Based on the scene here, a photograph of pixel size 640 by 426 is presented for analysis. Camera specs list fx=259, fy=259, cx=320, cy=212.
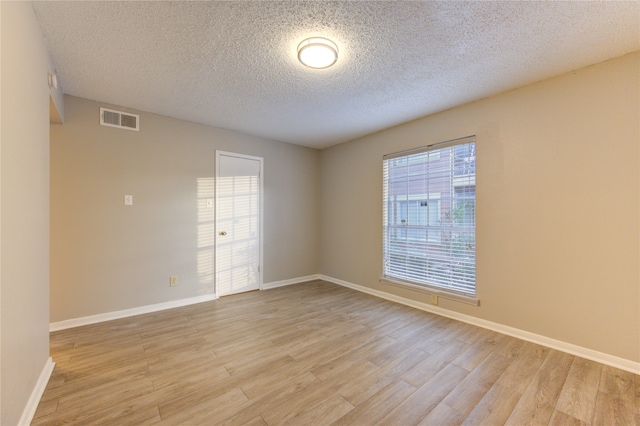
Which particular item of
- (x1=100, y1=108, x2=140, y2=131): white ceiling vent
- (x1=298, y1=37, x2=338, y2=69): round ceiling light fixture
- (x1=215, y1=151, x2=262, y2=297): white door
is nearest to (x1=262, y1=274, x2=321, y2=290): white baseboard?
(x1=215, y1=151, x2=262, y2=297): white door

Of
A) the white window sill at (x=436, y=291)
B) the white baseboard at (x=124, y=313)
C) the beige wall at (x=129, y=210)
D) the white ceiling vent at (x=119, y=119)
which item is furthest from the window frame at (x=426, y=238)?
the white ceiling vent at (x=119, y=119)

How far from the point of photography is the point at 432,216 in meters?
3.39

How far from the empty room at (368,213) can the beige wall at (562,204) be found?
0.02 m

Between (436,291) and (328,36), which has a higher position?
(328,36)

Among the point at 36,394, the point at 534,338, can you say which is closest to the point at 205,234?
the point at 36,394

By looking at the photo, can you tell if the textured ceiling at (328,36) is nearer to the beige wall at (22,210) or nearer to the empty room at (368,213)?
the empty room at (368,213)

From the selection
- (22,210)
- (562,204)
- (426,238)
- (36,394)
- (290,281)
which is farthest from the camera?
(290,281)

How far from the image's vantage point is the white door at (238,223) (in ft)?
13.1

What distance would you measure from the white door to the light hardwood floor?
3.55 ft

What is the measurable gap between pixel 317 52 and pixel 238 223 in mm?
2904

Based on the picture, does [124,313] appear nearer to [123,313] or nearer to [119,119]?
[123,313]

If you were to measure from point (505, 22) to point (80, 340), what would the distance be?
457 cm

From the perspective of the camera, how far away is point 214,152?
12.9ft

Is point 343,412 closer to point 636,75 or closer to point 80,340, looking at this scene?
point 80,340
